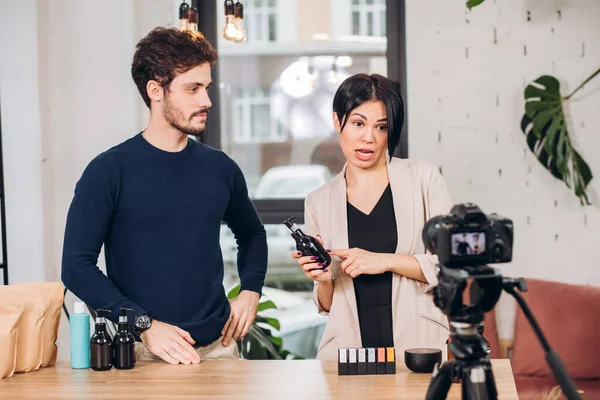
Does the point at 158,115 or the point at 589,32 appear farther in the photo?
the point at 589,32

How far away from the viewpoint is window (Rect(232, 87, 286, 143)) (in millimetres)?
4223

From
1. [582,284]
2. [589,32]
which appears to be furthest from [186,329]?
[589,32]

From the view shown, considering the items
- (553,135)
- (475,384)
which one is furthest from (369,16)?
(475,384)

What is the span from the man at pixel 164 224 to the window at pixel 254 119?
1761mm

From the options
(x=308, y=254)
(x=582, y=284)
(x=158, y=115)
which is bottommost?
(x=582, y=284)

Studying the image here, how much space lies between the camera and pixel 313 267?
7.44ft

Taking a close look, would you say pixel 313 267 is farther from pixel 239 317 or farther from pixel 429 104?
pixel 429 104

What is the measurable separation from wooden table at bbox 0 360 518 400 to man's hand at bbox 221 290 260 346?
221 mm

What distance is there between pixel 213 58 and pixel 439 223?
118cm

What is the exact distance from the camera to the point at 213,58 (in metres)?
2.44

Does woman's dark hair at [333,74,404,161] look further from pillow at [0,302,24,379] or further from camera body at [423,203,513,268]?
pillow at [0,302,24,379]

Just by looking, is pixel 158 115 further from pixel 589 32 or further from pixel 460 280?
pixel 589 32

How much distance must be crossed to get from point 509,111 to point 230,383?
2.33 metres

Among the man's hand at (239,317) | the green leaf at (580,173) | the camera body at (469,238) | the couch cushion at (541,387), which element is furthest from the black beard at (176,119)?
the green leaf at (580,173)
